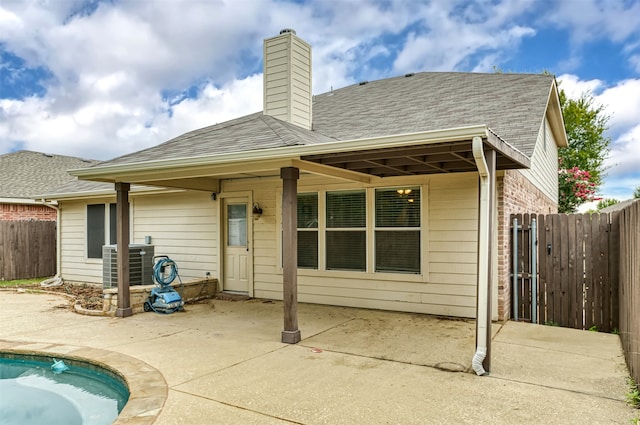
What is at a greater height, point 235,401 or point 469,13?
point 469,13

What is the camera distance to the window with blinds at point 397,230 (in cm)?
725

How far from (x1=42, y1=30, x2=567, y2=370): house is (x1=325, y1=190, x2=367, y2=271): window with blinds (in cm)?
2

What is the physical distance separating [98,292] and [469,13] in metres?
11.3

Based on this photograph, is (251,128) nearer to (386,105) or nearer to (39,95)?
(386,105)

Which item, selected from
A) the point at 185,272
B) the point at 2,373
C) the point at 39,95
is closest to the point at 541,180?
the point at 185,272

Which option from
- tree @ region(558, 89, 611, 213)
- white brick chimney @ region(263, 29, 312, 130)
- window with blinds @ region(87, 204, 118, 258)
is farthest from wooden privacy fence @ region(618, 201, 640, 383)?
tree @ region(558, 89, 611, 213)

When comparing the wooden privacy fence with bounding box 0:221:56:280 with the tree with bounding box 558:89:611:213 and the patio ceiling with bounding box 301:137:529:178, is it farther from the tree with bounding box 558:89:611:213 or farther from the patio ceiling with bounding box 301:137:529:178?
the tree with bounding box 558:89:611:213

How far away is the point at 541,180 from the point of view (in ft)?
33.9

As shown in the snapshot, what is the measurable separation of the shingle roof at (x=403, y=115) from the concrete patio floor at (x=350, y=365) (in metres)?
2.58

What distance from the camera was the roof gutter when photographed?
421 centimetres

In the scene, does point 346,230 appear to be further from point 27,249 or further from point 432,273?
point 27,249

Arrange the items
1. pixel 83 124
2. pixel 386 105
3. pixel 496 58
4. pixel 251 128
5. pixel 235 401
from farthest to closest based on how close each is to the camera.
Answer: pixel 496 58
pixel 83 124
pixel 386 105
pixel 251 128
pixel 235 401

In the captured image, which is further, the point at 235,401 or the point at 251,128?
the point at 251,128

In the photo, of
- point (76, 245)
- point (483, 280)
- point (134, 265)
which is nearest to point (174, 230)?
point (134, 265)
